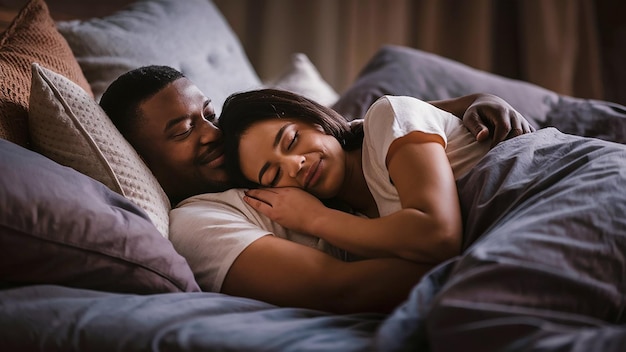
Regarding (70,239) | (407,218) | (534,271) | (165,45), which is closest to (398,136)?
(407,218)

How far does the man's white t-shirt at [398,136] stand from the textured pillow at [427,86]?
536 mm

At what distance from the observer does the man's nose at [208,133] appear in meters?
1.34

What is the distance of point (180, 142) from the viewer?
133 cm

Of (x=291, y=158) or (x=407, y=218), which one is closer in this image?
(x=407, y=218)

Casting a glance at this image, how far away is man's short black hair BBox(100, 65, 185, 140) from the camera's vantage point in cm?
134

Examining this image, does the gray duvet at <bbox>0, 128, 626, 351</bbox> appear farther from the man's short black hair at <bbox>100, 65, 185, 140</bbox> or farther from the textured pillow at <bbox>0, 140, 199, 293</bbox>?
the man's short black hair at <bbox>100, 65, 185, 140</bbox>

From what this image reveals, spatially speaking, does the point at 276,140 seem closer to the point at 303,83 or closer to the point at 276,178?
the point at 276,178

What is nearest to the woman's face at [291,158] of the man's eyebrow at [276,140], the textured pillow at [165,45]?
the man's eyebrow at [276,140]

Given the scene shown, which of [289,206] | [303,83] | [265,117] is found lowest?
[303,83]

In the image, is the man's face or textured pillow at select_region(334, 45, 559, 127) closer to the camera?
the man's face

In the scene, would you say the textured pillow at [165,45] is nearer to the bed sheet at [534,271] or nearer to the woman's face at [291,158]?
the woman's face at [291,158]

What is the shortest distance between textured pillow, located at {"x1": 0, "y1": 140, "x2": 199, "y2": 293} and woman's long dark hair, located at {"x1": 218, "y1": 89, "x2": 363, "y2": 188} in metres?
0.28

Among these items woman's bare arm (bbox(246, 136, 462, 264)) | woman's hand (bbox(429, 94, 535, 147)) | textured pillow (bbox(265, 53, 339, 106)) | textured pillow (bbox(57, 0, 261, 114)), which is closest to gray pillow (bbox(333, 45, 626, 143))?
textured pillow (bbox(265, 53, 339, 106))

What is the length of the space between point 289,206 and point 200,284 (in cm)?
19
